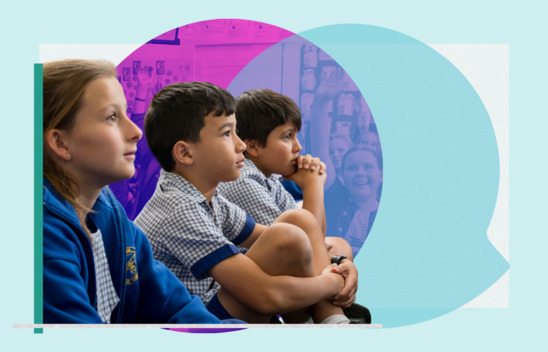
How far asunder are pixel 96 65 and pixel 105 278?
0.35 meters

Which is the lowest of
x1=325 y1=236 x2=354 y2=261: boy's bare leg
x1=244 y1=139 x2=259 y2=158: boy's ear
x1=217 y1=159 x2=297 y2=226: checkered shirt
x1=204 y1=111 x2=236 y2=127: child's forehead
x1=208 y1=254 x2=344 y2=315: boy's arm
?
x1=208 y1=254 x2=344 y2=315: boy's arm

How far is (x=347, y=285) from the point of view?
156 cm

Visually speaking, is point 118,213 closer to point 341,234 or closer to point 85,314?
point 85,314

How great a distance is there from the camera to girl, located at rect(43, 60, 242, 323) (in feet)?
3.78

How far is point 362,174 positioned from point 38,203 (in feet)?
2.56

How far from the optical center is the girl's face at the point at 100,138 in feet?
3.89

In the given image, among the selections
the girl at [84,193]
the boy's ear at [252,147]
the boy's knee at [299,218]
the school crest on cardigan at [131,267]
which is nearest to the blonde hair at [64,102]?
the girl at [84,193]

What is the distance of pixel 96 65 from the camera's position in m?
1.22

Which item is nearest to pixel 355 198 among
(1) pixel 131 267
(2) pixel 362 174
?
(2) pixel 362 174

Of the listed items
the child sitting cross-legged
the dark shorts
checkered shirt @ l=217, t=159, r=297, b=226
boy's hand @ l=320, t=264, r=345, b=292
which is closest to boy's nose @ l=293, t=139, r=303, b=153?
the child sitting cross-legged

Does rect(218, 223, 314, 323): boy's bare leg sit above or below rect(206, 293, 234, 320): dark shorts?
above

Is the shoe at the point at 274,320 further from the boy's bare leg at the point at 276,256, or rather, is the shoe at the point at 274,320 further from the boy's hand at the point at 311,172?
the boy's hand at the point at 311,172

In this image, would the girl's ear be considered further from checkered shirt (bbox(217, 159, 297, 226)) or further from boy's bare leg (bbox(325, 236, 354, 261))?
boy's bare leg (bbox(325, 236, 354, 261))

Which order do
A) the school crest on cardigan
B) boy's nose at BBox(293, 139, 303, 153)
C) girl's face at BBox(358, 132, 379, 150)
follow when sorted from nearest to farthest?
the school crest on cardigan < girl's face at BBox(358, 132, 379, 150) < boy's nose at BBox(293, 139, 303, 153)
